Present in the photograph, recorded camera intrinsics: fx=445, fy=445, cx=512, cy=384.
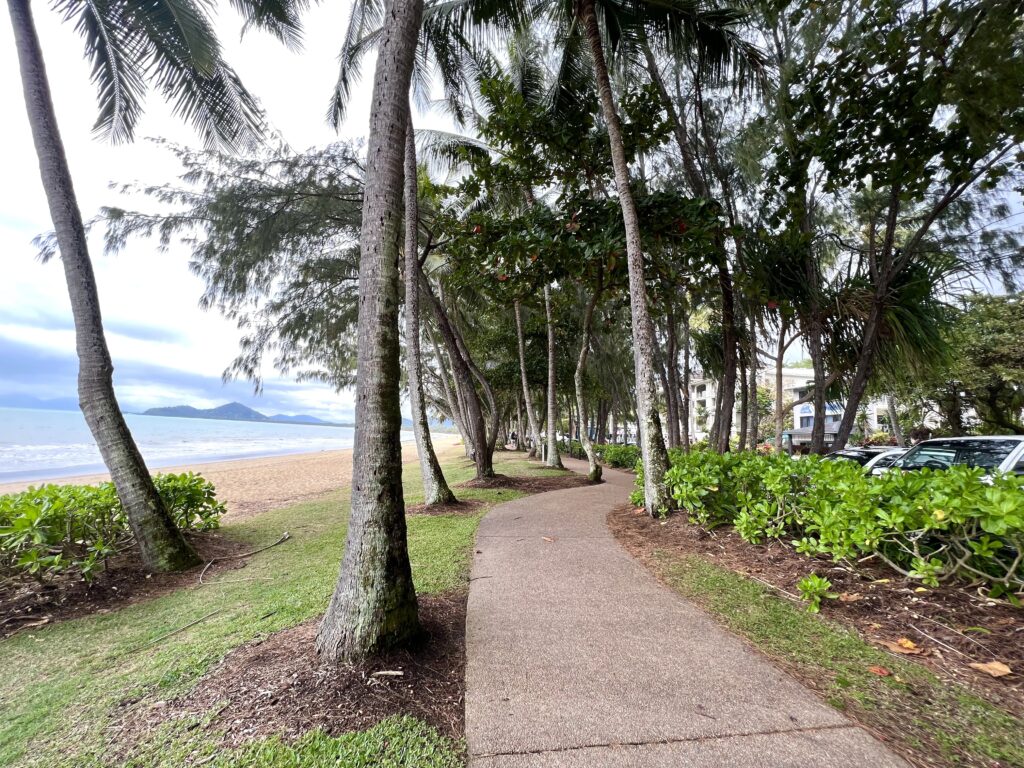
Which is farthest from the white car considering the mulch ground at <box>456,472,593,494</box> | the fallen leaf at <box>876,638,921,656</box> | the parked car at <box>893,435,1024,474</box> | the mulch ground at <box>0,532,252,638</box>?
the mulch ground at <box>0,532,252,638</box>

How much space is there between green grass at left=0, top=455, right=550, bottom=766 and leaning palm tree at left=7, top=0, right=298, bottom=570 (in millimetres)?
1143

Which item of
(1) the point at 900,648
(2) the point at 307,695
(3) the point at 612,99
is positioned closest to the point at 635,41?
(3) the point at 612,99

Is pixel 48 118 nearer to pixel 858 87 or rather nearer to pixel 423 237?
pixel 423 237

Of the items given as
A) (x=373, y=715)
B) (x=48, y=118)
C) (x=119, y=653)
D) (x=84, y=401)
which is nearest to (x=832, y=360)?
(x=373, y=715)

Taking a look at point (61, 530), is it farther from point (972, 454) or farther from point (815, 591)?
point (972, 454)

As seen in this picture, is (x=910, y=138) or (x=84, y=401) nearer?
(x=84, y=401)

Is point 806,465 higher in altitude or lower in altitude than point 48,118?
lower

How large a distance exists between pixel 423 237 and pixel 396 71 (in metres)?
9.47

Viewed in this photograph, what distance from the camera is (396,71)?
301 cm

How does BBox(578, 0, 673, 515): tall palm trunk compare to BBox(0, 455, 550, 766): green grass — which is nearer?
BBox(0, 455, 550, 766): green grass

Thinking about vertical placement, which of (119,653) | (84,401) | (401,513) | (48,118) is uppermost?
(48,118)

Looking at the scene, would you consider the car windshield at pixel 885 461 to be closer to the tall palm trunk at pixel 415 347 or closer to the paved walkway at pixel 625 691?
the paved walkway at pixel 625 691

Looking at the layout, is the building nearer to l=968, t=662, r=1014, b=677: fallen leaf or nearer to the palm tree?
the palm tree

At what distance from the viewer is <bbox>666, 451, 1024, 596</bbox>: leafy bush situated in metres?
2.68
